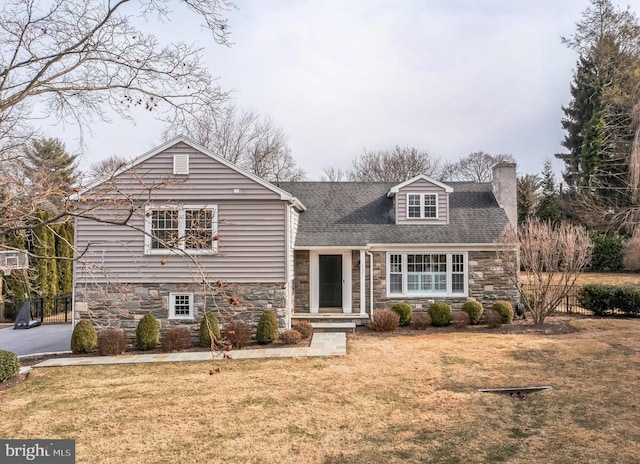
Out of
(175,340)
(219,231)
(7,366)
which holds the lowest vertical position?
(7,366)

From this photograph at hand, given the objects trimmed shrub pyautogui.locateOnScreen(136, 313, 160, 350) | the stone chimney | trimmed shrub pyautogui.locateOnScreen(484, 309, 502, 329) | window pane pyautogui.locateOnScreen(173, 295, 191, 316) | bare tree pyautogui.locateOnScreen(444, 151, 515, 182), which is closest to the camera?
trimmed shrub pyautogui.locateOnScreen(136, 313, 160, 350)

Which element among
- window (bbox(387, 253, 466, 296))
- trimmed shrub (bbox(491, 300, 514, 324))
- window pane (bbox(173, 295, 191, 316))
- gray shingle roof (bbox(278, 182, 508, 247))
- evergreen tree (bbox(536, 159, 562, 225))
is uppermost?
evergreen tree (bbox(536, 159, 562, 225))

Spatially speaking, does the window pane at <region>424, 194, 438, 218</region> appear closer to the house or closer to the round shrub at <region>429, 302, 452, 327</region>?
the house

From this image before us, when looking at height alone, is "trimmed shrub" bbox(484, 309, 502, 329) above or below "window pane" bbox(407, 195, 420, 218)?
below

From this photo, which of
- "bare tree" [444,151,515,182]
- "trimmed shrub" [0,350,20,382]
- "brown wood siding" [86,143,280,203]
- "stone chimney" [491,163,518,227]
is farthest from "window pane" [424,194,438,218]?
"bare tree" [444,151,515,182]

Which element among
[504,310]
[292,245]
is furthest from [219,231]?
[504,310]

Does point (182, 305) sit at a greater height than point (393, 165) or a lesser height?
lesser

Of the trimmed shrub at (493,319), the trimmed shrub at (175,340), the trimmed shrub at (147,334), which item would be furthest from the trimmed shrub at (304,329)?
the trimmed shrub at (493,319)

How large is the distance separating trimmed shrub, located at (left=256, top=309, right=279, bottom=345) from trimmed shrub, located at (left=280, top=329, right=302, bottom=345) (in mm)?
244

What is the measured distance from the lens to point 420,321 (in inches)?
548

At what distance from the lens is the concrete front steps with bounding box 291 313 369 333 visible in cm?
1358

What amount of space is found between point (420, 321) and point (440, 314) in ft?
2.39

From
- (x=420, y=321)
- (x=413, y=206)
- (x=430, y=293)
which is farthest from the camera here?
(x=413, y=206)

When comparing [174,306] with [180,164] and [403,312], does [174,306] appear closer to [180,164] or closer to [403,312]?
[180,164]
